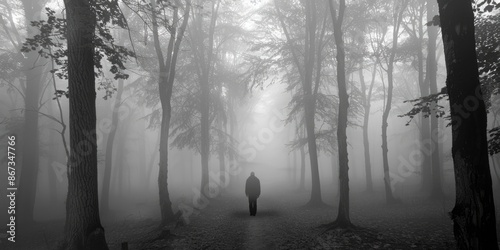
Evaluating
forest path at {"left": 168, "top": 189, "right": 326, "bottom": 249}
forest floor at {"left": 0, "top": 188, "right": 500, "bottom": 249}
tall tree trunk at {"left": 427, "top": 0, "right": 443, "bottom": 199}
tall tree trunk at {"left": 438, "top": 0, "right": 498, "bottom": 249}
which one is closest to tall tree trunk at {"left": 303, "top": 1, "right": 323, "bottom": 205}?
forest floor at {"left": 0, "top": 188, "right": 500, "bottom": 249}

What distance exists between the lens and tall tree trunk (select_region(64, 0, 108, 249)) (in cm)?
648

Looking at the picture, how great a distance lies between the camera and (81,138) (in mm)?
6617

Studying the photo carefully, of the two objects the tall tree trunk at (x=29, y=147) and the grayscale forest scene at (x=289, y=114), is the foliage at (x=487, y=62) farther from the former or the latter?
the tall tree trunk at (x=29, y=147)

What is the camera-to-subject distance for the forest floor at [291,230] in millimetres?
8484

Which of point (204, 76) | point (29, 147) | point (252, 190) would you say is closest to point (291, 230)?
point (252, 190)

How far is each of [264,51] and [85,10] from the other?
1203 cm

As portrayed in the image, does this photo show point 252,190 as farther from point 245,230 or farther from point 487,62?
point 487,62

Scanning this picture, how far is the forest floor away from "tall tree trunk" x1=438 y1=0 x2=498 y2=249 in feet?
11.8

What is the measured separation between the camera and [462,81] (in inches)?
183

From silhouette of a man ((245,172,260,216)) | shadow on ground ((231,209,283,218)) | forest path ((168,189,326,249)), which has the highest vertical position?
silhouette of a man ((245,172,260,216))

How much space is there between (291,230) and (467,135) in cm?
691

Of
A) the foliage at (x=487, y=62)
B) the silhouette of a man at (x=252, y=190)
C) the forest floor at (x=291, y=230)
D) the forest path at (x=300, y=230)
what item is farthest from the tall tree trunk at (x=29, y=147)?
the foliage at (x=487, y=62)

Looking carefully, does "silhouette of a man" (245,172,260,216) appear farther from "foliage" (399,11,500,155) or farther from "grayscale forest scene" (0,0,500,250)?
"foliage" (399,11,500,155)

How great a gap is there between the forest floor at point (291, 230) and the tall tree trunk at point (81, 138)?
7.90 ft
